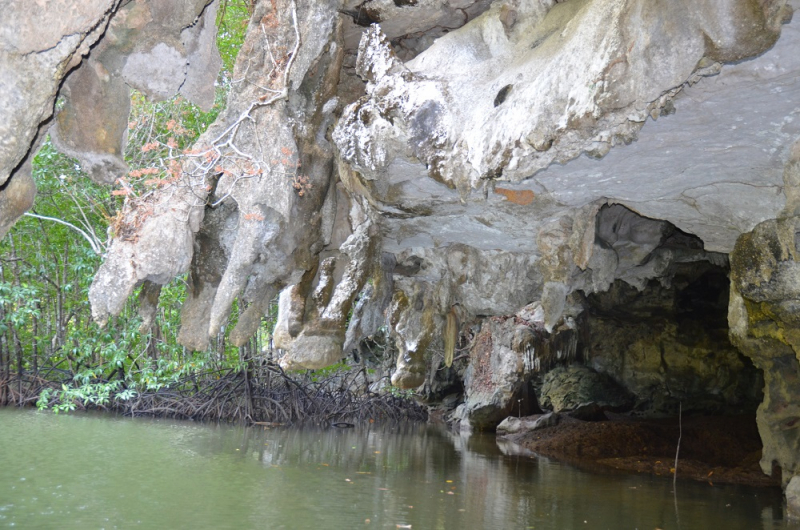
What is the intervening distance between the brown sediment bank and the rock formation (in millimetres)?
2034

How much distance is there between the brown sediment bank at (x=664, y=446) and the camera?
9617 millimetres

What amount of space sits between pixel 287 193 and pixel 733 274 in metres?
4.63

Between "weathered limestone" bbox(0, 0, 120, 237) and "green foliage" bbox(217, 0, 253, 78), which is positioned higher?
"green foliage" bbox(217, 0, 253, 78)

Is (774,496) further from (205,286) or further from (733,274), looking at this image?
(205,286)

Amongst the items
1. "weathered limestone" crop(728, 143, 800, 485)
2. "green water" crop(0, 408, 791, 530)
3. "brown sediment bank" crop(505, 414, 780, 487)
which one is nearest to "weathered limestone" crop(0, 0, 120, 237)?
"green water" crop(0, 408, 791, 530)

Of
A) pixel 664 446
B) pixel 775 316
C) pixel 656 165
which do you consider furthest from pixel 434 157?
pixel 664 446

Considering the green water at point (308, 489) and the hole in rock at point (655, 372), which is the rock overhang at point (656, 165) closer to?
the hole in rock at point (655, 372)

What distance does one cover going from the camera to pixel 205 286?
27.4 feet

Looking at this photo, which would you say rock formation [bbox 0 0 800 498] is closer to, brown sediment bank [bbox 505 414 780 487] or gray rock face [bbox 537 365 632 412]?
brown sediment bank [bbox 505 414 780 487]

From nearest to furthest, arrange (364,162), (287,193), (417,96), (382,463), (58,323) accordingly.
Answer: (417,96) < (364,162) < (287,193) < (382,463) < (58,323)

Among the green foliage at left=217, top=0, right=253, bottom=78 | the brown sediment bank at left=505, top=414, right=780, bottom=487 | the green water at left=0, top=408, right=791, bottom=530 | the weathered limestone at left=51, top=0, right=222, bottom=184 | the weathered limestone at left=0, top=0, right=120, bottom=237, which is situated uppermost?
the green foliage at left=217, top=0, right=253, bottom=78

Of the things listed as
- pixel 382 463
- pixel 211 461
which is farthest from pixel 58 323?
pixel 382 463

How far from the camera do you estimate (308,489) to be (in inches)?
289

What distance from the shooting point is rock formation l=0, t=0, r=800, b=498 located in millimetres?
4359
